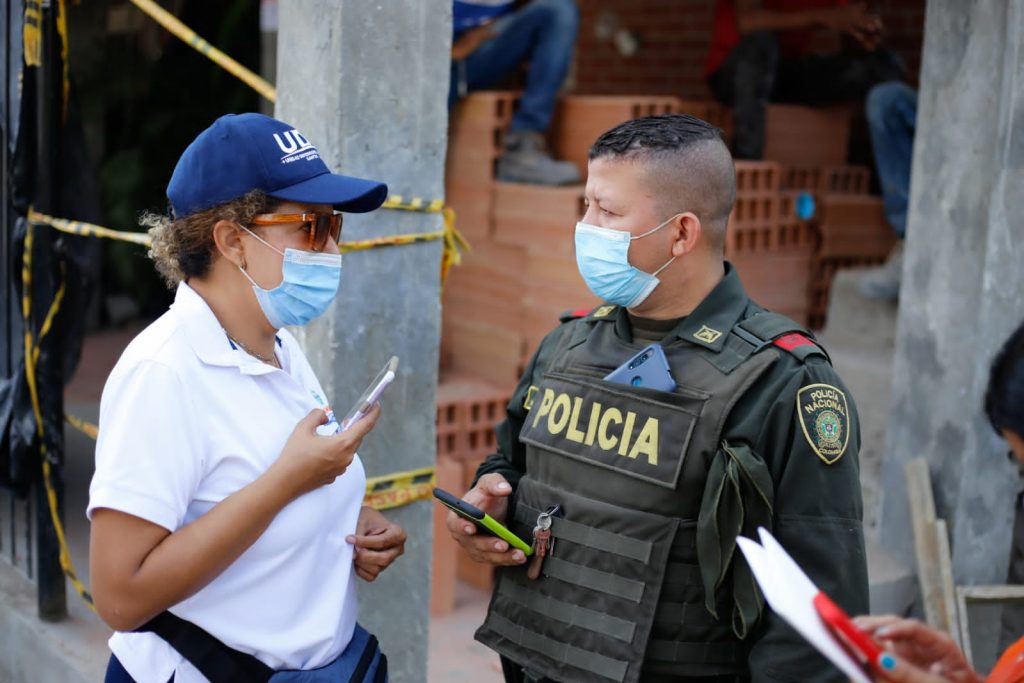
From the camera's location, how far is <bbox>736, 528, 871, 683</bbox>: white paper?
4.63 feet

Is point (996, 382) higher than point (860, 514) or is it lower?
higher

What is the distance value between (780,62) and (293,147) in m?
4.48

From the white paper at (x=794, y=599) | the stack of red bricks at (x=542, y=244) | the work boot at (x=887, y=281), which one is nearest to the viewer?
the white paper at (x=794, y=599)

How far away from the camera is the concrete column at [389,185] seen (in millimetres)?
2664

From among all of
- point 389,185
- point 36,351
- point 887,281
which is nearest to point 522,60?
point 887,281

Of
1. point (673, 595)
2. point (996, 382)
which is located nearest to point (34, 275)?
point (673, 595)

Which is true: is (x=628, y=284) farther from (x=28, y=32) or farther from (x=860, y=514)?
(x=28, y=32)

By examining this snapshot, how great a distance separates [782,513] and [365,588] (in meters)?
1.37

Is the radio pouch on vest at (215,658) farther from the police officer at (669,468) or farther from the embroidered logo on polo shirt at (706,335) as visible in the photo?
the embroidered logo on polo shirt at (706,335)

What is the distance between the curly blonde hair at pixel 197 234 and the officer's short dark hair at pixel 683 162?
2.31 ft

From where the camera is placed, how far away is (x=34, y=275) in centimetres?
369

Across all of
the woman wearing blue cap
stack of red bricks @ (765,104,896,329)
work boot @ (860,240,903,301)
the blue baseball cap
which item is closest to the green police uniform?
the woman wearing blue cap

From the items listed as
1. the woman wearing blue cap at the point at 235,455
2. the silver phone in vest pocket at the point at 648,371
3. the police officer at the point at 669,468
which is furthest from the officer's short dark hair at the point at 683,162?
the woman wearing blue cap at the point at 235,455

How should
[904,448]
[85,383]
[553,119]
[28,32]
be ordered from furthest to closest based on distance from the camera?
[85,383] → [553,119] → [904,448] → [28,32]
